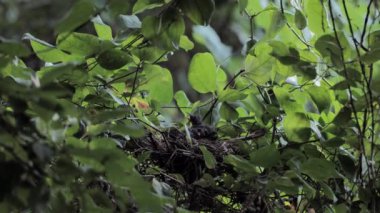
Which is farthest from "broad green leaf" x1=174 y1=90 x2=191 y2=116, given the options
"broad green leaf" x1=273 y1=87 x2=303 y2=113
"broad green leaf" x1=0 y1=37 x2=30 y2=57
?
"broad green leaf" x1=0 y1=37 x2=30 y2=57

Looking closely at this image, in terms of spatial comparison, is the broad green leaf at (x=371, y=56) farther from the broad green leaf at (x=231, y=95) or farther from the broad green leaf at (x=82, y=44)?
the broad green leaf at (x=82, y=44)

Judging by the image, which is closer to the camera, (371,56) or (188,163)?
(371,56)

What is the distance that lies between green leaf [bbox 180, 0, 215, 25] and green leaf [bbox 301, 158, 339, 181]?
0.24 meters

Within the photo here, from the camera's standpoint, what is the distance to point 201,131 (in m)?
0.93

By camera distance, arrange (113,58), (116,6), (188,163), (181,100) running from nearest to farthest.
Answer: (116,6) < (113,58) < (188,163) < (181,100)

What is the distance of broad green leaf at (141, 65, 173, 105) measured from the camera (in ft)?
2.82

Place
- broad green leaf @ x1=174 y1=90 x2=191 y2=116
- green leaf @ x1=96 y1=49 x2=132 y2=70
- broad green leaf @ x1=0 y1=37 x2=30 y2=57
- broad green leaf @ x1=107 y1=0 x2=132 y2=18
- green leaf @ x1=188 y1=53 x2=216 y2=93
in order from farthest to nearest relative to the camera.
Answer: broad green leaf @ x1=174 y1=90 x2=191 y2=116 < green leaf @ x1=188 y1=53 x2=216 y2=93 < green leaf @ x1=96 y1=49 x2=132 y2=70 < broad green leaf @ x1=107 y1=0 x2=132 y2=18 < broad green leaf @ x1=0 y1=37 x2=30 y2=57

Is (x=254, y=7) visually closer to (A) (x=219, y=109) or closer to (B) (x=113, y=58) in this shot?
(A) (x=219, y=109)

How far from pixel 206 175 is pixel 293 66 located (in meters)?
0.20

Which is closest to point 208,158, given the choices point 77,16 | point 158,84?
point 158,84

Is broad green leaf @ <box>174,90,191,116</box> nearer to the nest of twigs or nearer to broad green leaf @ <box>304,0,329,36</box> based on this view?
the nest of twigs

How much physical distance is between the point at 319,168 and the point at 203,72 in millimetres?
255

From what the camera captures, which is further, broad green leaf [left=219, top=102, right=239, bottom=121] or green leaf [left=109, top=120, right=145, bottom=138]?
broad green leaf [left=219, top=102, right=239, bottom=121]

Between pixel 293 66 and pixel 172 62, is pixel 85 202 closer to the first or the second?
pixel 293 66
